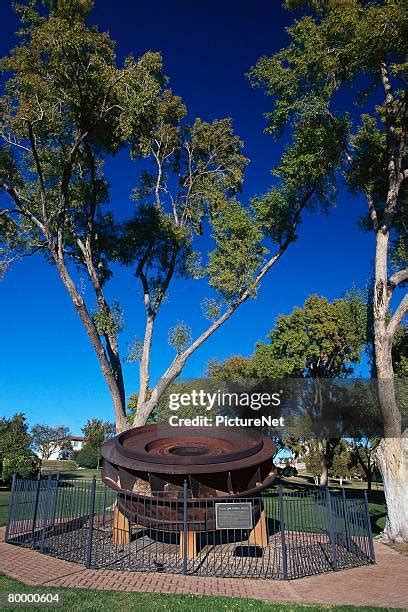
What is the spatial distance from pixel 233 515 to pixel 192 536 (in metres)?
1.27

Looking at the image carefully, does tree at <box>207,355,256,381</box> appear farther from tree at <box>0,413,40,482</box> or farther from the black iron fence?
the black iron fence

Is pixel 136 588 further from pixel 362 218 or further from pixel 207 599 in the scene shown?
pixel 362 218

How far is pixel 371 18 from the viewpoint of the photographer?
1336 centimetres

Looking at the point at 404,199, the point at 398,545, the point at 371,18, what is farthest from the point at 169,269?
the point at 398,545

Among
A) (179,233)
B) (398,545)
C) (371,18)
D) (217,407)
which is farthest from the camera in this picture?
(217,407)

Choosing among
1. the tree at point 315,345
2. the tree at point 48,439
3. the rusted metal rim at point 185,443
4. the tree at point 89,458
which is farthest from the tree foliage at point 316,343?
the tree at point 48,439

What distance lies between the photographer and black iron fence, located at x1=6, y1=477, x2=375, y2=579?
869 centimetres

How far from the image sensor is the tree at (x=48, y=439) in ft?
237

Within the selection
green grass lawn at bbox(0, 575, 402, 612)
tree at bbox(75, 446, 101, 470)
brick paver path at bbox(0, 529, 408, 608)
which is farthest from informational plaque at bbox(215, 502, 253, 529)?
tree at bbox(75, 446, 101, 470)

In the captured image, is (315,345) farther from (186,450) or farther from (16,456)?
(16,456)

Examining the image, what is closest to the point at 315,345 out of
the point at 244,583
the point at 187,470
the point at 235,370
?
the point at 235,370

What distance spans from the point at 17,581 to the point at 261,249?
14.0m

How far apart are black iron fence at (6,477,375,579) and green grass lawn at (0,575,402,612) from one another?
1.64 meters

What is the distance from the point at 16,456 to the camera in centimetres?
2545
